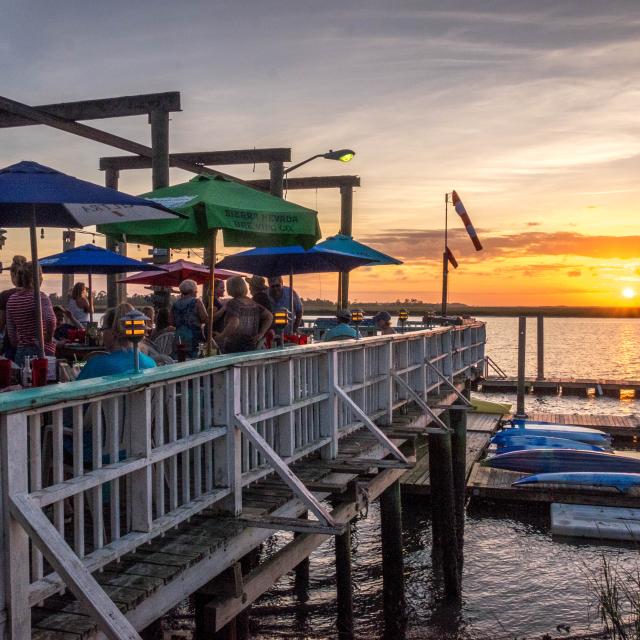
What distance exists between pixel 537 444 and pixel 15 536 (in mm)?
20513

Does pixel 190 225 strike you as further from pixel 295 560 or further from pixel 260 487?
pixel 295 560

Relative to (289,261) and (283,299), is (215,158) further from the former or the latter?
(283,299)

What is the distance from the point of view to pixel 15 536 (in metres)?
3.34

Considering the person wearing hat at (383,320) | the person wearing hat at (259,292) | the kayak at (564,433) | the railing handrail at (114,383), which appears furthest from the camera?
the kayak at (564,433)

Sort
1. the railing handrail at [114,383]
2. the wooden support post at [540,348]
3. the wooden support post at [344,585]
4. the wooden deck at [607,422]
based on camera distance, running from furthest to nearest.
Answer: the wooden support post at [540,348]
the wooden deck at [607,422]
the wooden support post at [344,585]
the railing handrail at [114,383]

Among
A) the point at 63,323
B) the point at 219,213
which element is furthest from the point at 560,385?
the point at 219,213

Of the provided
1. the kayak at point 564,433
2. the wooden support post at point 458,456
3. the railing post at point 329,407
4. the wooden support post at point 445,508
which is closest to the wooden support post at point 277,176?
the wooden support post at point 445,508

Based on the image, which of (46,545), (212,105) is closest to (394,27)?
(212,105)

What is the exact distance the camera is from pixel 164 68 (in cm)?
1580

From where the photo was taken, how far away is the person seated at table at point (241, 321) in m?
8.69

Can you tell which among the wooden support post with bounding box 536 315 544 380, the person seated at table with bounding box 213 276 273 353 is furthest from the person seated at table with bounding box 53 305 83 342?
the wooden support post with bounding box 536 315 544 380

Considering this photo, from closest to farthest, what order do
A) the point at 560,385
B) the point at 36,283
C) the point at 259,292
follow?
the point at 36,283, the point at 259,292, the point at 560,385

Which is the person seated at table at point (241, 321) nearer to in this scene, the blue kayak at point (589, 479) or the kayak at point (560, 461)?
the blue kayak at point (589, 479)

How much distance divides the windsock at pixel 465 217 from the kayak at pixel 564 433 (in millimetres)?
5513
